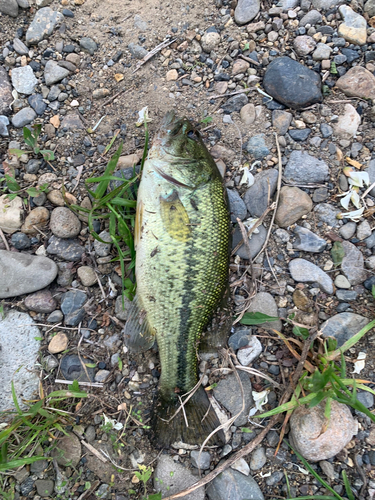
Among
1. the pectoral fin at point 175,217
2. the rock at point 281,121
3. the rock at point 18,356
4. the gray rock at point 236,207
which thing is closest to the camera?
the pectoral fin at point 175,217

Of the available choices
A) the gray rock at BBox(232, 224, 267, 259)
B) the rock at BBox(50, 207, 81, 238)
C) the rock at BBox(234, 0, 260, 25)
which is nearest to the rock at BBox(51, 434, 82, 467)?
the rock at BBox(50, 207, 81, 238)

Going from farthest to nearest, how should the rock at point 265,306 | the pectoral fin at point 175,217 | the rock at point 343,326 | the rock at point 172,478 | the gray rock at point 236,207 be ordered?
1. the gray rock at point 236,207
2. the rock at point 265,306
3. the rock at point 343,326
4. the rock at point 172,478
5. the pectoral fin at point 175,217

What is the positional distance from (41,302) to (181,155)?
1927 mm

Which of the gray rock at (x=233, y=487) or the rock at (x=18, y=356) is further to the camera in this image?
the rock at (x=18, y=356)

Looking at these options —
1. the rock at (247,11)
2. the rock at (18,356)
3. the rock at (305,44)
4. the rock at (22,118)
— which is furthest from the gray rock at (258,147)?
the rock at (18,356)

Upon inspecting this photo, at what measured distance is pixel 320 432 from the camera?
288cm

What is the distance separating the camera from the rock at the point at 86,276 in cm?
329

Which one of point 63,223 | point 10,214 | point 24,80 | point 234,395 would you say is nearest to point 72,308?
point 63,223

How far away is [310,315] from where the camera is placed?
3283 mm

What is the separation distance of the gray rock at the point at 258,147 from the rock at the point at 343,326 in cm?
179

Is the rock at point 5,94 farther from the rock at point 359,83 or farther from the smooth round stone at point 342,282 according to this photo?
the smooth round stone at point 342,282

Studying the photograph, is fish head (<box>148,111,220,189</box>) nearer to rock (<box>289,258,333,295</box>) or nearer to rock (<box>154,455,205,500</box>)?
rock (<box>289,258,333,295</box>)

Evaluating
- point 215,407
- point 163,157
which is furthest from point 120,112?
point 215,407

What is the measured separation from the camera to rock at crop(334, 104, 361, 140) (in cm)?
350
